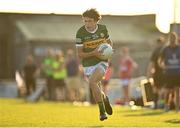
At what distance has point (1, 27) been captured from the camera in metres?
51.5

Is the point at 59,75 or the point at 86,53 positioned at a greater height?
the point at 86,53

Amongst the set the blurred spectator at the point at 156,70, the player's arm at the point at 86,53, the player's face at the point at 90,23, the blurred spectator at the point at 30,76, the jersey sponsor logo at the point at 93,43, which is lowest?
the blurred spectator at the point at 30,76

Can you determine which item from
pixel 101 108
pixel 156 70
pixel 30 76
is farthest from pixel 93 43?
pixel 30 76

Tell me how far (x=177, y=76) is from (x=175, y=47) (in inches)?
26.7

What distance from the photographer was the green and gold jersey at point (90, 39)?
12531 mm

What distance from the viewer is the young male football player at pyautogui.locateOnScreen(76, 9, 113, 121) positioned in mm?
12367

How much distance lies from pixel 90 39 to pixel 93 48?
0.54 feet

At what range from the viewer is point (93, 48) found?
12633 mm

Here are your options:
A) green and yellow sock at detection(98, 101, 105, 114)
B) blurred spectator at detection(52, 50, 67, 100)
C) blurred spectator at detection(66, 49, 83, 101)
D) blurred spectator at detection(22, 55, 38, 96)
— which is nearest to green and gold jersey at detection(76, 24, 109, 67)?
green and yellow sock at detection(98, 101, 105, 114)

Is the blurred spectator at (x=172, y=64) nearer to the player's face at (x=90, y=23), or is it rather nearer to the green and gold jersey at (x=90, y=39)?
the green and gold jersey at (x=90, y=39)

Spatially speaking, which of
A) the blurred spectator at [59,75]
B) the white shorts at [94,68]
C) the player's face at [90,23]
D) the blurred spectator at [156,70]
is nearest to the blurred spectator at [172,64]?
the blurred spectator at [156,70]

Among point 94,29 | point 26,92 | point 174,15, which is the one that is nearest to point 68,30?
point 26,92

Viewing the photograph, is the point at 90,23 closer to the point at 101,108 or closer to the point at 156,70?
the point at 101,108

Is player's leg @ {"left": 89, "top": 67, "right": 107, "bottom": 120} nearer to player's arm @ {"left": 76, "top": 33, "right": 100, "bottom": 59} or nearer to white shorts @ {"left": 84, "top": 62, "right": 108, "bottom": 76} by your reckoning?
white shorts @ {"left": 84, "top": 62, "right": 108, "bottom": 76}
